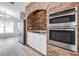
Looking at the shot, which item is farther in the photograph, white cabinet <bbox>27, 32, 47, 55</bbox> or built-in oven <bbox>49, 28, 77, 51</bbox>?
white cabinet <bbox>27, 32, 47, 55</bbox>

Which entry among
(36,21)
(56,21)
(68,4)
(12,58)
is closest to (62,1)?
(68,4)

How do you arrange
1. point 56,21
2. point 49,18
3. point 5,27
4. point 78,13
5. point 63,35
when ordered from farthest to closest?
point 5,27, point 49,18, point 56,21, point 63,35, point 78,13

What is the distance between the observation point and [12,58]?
285 centimetres

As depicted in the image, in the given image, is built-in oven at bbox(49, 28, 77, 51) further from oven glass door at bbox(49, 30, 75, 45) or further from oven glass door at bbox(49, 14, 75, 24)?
oven glass door at bbox(49, 14, 75, 24)

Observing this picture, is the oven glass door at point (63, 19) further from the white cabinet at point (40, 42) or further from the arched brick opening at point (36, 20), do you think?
the arched brick opening at point (36, 20)

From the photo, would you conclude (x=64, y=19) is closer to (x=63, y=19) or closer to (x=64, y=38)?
(x=63, y=19)

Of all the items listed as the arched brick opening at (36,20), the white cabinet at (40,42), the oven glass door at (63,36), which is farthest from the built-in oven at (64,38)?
the arched brick opening at (36,20)

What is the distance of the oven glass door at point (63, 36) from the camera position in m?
2.46

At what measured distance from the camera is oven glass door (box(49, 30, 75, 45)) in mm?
2457

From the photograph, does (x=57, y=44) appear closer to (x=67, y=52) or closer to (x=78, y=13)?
(x=67, y=52)

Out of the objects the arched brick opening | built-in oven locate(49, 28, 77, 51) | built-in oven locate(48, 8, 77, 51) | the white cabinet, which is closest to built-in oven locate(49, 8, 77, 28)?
built-in oven locate(48, 8, 77, 51)

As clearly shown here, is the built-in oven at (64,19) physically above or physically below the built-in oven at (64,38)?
above

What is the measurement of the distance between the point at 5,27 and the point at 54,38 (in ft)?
4.46

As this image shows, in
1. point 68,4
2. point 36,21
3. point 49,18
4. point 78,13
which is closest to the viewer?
point 78,13
